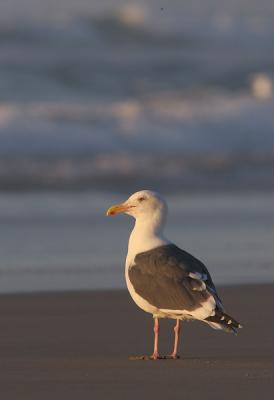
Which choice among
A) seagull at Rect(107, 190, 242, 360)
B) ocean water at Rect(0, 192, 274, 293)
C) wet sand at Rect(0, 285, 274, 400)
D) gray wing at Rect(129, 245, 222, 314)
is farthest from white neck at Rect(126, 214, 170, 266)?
ocean water at Rect(0, 192, 274, 293)

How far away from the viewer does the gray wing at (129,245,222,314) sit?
659cm

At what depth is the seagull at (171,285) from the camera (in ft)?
21.3

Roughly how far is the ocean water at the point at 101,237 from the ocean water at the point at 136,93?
152cm

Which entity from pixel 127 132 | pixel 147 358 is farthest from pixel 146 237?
pixel 127 132

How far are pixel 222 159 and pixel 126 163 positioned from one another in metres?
1.42

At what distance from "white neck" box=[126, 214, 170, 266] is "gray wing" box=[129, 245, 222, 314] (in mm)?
143

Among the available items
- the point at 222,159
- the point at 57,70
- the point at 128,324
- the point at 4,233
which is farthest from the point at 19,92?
the point at 128,324

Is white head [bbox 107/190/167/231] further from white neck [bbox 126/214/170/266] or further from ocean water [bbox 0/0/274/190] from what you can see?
ocean water [bbox 0/0/274/190]

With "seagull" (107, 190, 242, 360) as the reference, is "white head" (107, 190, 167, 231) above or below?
above

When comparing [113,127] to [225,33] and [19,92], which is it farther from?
[225,33]

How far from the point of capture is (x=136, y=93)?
77.4 ft

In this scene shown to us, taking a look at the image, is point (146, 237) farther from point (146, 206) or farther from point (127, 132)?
point (127, 132)

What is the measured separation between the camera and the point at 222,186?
15219 mm

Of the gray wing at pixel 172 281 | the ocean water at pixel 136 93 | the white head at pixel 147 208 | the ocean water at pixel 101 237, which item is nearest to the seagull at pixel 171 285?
the gray wing at pixel 172 281
